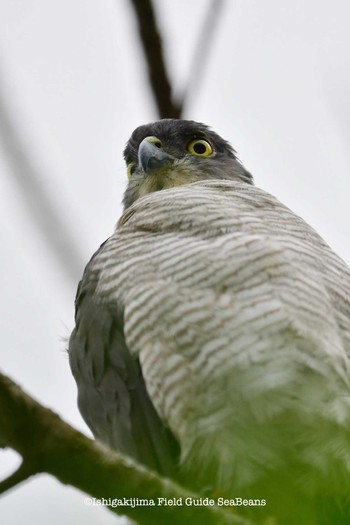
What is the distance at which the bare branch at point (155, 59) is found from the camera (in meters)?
4.37

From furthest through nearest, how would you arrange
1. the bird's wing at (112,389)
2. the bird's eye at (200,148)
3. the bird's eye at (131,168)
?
1. the bird's eye at (131,168)
2. the bird's eye at (200,148)
3. the bird's wing at (112,389)

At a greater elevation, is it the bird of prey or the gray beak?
the gray beak

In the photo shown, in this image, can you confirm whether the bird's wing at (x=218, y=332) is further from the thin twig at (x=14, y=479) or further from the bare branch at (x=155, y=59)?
the thin twig at (x=14, y=479)

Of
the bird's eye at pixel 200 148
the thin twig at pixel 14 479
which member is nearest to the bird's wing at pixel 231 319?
the thin twig at pixel 14 479

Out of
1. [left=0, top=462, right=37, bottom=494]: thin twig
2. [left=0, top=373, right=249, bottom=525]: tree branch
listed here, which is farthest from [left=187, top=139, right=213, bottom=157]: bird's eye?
[left=0, top=462, right=37, bottom=494]: thin twig

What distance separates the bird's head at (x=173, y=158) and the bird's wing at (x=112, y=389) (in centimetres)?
181

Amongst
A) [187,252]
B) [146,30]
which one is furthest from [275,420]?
[146,30]

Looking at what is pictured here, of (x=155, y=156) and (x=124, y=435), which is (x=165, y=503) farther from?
(x=155, y=156)

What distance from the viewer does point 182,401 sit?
13.7 feet

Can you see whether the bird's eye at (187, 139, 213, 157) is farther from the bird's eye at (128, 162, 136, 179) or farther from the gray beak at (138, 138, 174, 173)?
the bird's eye at (128, 162, 136, 179)

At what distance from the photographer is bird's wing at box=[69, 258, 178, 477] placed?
4.32 meters

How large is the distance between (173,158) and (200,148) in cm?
38

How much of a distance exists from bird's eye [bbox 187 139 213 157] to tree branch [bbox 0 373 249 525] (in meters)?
4.30

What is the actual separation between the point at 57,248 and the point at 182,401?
4.78 feet
